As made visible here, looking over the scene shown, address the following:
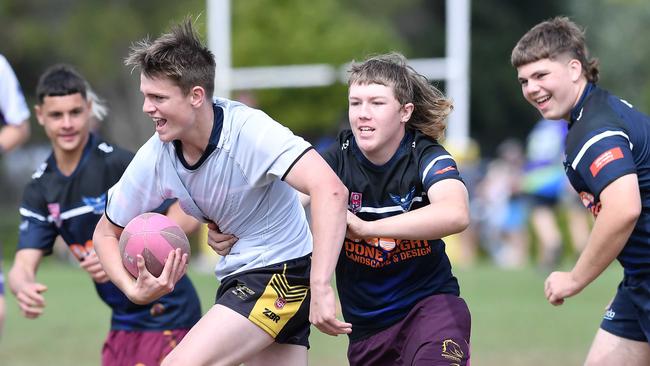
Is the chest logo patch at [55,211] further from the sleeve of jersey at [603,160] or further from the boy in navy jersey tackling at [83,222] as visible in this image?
the sleeve of jersey at [603,160]

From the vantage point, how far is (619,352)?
17.8 feet

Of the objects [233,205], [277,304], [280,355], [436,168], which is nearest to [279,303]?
[277,304]

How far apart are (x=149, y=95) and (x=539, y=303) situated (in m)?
7.89

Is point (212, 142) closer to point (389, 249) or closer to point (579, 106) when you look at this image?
point (389, 249)

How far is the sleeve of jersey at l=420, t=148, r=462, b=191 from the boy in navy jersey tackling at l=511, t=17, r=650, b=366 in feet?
1.83

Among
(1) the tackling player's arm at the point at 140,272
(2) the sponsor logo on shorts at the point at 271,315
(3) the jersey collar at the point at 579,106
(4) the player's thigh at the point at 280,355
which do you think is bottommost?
(4) the player's thigh at the point at 280,355

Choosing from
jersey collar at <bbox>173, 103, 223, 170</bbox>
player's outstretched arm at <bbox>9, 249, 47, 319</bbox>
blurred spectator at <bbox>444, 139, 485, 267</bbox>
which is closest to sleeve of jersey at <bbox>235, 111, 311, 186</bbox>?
jersey collar at <bbox>173, 103, 223, 170</bbox>

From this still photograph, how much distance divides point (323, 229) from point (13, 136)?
10.7ft

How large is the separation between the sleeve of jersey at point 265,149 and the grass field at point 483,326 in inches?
163

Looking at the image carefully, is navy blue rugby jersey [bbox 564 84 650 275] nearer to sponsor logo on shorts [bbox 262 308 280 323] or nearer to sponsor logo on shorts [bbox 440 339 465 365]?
sponsor logo on shorts [bbox 440 339 465 365]

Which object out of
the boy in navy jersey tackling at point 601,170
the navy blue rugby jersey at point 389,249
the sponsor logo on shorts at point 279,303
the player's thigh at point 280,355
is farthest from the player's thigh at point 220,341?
the boy in navy jersey tackling at point 601,170

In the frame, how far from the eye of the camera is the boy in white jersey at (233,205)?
465 cm

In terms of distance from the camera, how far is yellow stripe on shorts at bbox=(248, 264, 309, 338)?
4.91 meters

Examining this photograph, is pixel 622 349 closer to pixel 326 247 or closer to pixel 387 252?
pixel 387 252
